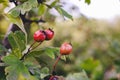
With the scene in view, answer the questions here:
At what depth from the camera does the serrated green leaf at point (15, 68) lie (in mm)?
1093

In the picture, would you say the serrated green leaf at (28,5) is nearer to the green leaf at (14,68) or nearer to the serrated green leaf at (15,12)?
the serrated green leaf at (15,12)

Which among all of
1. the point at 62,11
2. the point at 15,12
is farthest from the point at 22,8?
the point at 62,11

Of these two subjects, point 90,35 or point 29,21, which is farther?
Answer: point 90,35

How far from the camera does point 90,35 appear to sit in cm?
400

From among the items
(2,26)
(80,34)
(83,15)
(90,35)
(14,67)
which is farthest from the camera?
(80,34)

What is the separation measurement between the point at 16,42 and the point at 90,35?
287 cm

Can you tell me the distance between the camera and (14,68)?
3.65ft

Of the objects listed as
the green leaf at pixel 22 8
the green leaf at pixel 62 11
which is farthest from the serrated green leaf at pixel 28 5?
the green leaf at pixel 62 11

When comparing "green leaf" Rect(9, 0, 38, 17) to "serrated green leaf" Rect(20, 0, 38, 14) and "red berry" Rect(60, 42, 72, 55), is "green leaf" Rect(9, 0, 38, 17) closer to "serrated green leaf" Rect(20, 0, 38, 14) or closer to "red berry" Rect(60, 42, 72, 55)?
"serrated green leaf" Rect(20, 0, 38, 14)

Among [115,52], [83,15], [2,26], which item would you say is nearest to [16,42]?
[83,15]

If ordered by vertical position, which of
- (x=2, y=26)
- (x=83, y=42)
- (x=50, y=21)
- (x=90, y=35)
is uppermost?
(x=50, y=21)

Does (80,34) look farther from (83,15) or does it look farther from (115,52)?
(83,15)

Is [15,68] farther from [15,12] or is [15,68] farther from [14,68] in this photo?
[15,12]

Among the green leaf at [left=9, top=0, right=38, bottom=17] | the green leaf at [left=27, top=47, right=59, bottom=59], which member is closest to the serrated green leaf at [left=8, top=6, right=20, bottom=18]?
the green leaf at [left=9, top=0, right=38, bottom=17]
